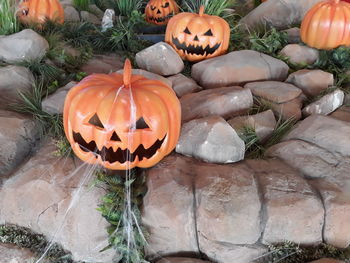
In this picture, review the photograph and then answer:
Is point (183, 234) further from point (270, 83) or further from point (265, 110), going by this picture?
point (270, 83)

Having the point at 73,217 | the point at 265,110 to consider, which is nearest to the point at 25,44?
the point at 73,217

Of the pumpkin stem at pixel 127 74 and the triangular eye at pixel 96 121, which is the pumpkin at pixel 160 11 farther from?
the triangular eye at pixel 96 121

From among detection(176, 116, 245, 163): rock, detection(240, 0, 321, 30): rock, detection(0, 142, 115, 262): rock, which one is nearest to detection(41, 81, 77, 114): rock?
detection(0, 142, 115, 262): rock

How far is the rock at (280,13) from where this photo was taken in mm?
5078

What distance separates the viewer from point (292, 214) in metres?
2.13

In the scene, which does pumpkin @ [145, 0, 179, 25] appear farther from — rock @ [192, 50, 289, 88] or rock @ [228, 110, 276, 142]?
rock @ [228, 110, 276, 142]

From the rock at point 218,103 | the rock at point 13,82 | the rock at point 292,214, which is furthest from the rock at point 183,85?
the rock at point 292,214

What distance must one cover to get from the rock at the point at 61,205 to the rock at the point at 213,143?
0.66m

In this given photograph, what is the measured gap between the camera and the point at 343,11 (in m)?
3.81

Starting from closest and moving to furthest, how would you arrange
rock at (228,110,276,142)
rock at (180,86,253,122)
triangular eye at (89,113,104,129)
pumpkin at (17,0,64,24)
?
triangular eye at (89,113,104,129)
rock at (228,110,276,142)
rock at (180,86,253,122)
pumpkin at (17,0,64,24)

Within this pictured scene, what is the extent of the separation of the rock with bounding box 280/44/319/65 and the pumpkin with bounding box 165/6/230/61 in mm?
700

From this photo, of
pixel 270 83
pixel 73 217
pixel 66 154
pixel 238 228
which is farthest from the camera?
pixel 270 83

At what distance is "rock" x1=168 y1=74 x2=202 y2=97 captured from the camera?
339 cm

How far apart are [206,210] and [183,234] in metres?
0.21
